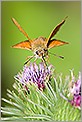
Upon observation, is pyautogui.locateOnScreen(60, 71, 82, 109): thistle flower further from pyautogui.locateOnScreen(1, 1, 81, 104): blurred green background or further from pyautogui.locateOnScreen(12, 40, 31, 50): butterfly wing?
pyautogui.locateOnScreen(12, 40, 31, 50): butterfly wing

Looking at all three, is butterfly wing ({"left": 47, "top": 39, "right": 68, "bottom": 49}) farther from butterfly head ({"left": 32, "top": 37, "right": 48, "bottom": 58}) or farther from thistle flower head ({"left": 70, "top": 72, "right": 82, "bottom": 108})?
thistle flower head ({"left": 70, "top": 72, "right": 82, "bottom": 108})

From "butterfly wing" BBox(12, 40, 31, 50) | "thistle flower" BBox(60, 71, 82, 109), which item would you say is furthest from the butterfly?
"thistle flower" BBox(60, 71, 82, 109)

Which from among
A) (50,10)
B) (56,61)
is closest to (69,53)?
(56,61)

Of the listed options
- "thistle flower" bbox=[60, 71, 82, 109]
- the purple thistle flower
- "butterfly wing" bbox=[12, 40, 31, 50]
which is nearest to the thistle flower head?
"thistle flower" bbox=[60, 71, 82, 109]

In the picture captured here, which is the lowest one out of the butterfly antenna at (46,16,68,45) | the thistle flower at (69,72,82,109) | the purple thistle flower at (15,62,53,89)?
the thistle flower at (69,72,82,109)

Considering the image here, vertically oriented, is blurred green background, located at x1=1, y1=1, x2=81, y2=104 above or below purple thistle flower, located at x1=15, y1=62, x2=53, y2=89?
above

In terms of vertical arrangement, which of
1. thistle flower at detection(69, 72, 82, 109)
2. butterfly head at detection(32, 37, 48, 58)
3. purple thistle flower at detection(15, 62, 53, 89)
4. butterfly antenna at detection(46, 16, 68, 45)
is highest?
butterfly antenna at detection(46, 16, 68, 45)

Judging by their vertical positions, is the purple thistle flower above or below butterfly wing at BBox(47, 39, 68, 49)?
below
